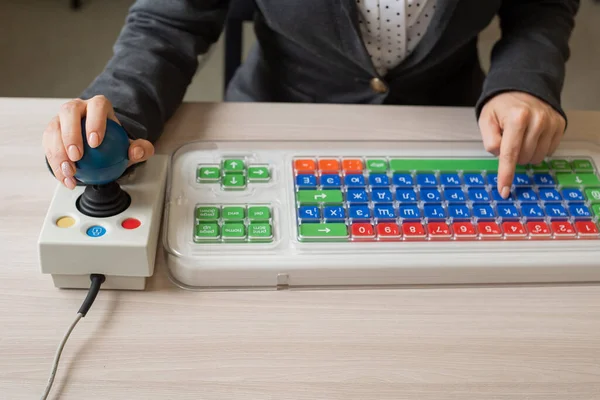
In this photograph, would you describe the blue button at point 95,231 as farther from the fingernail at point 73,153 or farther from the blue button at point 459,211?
the blue button at point 459,211

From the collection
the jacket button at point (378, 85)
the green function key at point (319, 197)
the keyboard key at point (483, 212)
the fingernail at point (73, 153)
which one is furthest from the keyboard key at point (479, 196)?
the fingernail at point (73, 153)

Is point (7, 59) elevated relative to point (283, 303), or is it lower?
lower

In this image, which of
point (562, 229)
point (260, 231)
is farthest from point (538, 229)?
point (260, 231)

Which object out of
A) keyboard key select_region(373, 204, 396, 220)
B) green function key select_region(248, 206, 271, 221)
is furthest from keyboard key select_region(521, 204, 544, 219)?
green function key select_region(248, 206, 271, 221)

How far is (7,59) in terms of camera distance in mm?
1578

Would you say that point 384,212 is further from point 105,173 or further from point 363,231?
point 105,173

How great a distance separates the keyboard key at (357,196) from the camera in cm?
51

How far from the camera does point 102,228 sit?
44cm

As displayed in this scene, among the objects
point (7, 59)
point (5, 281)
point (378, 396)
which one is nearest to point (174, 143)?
A: point (5, 281)

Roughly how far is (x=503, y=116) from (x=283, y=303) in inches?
11.2

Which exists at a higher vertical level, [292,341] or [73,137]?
[73,137]

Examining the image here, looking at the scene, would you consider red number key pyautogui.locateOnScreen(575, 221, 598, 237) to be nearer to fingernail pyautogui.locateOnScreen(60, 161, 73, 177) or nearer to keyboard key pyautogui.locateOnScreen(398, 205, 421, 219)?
keyboard key pyautogui.locateOnScreen(398, 205, 421, 219)

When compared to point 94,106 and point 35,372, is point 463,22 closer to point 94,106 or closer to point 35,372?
point 94,106

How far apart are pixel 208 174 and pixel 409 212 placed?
17 centimetres
